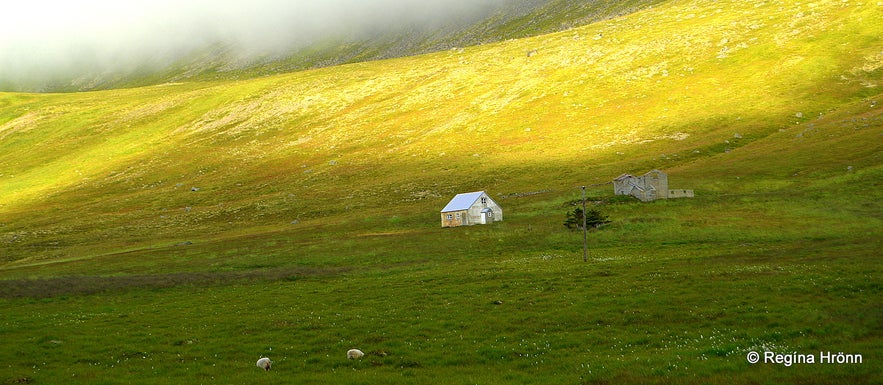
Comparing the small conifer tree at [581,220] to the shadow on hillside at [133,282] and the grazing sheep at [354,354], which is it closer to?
the shadow on hillside at [133,282]

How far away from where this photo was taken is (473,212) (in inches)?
3339

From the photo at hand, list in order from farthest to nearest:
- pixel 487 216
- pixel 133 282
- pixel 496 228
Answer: pixel 487 216 → pixel 496 228 → pixel 133 282

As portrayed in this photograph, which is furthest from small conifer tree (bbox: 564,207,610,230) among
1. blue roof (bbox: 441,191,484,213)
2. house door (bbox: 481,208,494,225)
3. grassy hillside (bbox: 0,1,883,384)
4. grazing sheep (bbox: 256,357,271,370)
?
grazing sheep (bbox: 256,357,271,370)

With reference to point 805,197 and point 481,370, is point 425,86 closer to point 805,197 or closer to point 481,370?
point 805,197

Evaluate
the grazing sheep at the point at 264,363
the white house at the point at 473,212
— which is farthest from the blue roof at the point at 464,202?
the grazing sheep at the point at 264,363

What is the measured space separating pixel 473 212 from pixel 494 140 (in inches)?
2476

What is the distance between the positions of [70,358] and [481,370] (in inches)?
749

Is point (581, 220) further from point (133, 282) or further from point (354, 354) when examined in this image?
point (354, 354)

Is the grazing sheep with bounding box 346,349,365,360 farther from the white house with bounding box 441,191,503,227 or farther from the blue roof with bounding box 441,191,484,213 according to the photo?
the blue roof with bounding box 441,191,484,213

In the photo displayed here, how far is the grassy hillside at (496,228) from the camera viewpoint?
2488 cm

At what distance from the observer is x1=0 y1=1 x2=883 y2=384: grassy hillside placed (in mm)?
24875

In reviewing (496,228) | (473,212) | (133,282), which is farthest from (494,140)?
(133,282)

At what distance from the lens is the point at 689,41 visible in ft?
593

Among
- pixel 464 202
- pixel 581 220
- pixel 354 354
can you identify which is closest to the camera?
pixel 354 354
